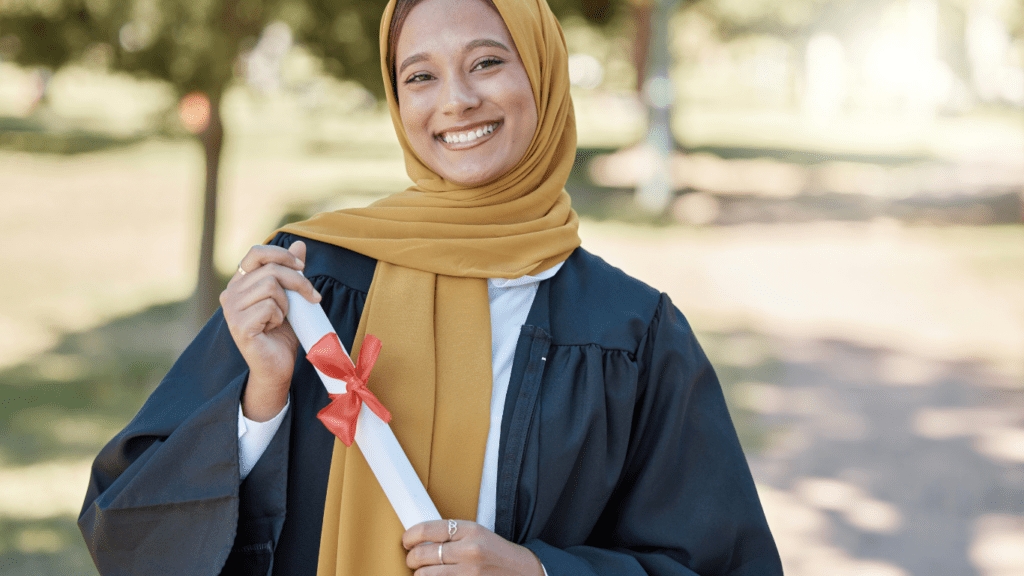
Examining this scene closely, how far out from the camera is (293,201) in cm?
1672

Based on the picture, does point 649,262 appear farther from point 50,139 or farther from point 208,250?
point 50,139

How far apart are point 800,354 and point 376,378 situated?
6939 millimetres

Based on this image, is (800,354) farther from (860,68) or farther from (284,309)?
(860,68)

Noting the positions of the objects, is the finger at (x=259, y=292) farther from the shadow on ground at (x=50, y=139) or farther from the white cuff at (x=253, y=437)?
the shadow on ground at (x=50, y=139)

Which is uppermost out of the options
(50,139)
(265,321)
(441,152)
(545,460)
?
(50,139)

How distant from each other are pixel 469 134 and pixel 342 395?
63 cm

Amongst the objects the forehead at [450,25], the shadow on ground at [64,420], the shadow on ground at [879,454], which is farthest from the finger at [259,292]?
the shadow on ground at [879,454]

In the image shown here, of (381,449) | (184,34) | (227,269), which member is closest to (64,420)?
(184,34)

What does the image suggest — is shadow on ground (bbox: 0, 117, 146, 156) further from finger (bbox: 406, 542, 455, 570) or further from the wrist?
finger (bbox: 406, 542, 455, 570)

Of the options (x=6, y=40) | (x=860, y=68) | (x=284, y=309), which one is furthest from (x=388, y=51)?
(x=860, y=68)

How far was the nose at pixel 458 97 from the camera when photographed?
6.21ft

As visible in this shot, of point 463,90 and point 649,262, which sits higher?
point 463,90

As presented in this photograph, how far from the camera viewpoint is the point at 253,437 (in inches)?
69.0

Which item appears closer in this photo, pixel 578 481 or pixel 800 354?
pixel 578 481
